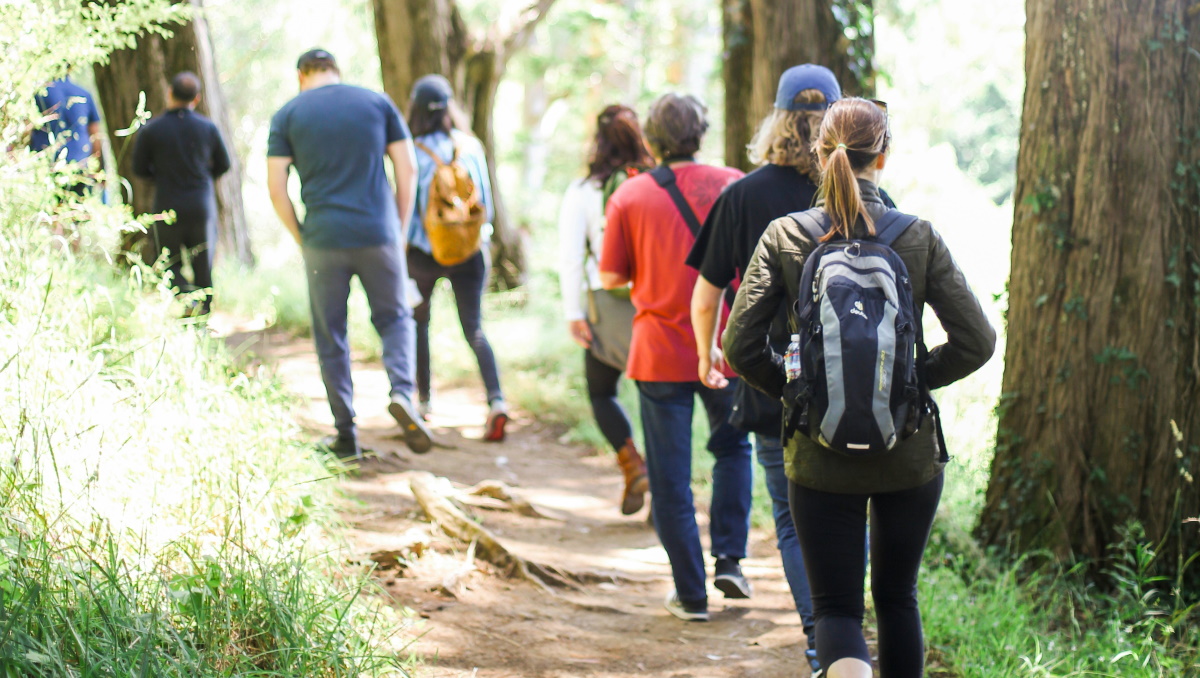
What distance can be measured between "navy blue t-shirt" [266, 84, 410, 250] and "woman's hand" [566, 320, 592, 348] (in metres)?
1.18

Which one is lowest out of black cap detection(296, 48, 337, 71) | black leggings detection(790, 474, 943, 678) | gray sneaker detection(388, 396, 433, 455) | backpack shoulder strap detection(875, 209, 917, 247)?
gray sneaker detection(388, 396, 433, 455)

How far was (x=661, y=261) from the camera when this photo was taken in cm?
438

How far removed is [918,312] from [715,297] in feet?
2.88

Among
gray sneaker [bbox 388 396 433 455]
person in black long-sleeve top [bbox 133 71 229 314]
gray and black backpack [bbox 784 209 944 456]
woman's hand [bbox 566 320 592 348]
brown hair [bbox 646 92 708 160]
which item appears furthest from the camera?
person in black long-sleeve top [bbox 133 71 229 314]

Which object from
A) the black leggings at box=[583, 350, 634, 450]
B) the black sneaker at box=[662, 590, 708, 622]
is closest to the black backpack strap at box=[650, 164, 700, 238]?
the black leggings at box=[583, 350, 634, 450]

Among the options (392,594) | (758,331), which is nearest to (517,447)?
(392,594)

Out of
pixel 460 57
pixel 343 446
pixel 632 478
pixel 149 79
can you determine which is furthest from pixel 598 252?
pixel 460 57

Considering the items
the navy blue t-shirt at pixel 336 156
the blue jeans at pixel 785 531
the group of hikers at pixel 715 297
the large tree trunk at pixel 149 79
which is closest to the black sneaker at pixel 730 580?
the group of hikers at pixel 715 297

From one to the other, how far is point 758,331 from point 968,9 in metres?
17.2

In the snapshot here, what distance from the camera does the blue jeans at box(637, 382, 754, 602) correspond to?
434 centimetres

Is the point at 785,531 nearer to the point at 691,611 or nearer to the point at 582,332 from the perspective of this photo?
the point at 691,611

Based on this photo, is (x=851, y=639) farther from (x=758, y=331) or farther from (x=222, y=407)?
(x=222, y=407)

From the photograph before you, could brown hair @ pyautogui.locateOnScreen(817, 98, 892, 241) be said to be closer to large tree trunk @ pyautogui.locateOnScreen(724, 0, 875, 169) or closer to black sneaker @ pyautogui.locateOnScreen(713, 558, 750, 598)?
black sneaker @ pyautogui.locateOnScreen(713, 558, 750, 598)

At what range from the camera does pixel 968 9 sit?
18125 mm
